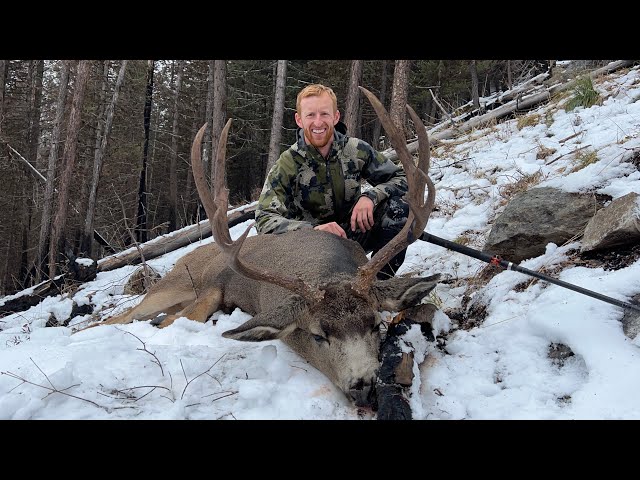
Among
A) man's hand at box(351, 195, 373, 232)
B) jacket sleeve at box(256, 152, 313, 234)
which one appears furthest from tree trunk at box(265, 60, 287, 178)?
man's hand at box(351, 195, 373, 232)

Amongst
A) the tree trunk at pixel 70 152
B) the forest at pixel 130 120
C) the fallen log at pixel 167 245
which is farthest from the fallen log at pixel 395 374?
the tree trunk at pixel 70 152

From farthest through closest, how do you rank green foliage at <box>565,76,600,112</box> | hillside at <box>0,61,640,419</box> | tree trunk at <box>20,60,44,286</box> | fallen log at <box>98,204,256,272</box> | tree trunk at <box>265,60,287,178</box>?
tree trunk at <box>20,60,44,286</box> < tree trunk at <box>265,60,287,178</box> < fallen log at <box>98,204,256,272</box> < green foliage at <box>565,76,600,112</box> < hillside at <box>0,61,640,419</box>

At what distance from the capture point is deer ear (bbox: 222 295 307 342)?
303 centimetres

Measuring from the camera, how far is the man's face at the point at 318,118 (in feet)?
15.5

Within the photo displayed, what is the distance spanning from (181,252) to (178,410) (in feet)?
26.7

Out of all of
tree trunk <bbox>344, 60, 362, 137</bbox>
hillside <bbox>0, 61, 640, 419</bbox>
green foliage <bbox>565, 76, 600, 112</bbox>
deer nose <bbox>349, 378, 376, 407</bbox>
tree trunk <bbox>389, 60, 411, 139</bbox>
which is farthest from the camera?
tree trunk <bbox>344, 60, 362, 137</bbox>

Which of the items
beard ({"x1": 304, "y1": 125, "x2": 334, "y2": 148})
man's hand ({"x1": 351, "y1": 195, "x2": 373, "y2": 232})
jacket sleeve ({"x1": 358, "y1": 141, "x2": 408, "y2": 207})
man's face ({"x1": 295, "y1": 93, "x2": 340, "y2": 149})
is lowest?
man's hand ({"x1": 351, "y1": 195, "x2": 373, "y2": 232})

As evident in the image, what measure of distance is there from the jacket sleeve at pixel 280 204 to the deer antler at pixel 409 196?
1330mm

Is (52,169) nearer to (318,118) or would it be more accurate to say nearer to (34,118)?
(34,118)

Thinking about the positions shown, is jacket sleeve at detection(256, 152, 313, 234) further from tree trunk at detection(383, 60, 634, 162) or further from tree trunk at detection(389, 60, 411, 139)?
tree trunk at detection(389, 60, 411, 139)

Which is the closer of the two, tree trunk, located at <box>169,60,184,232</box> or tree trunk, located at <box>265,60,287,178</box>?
tree trunk, located at <box>265,60,287,178</box>

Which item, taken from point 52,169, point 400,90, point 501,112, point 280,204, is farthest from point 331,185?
point 52,169

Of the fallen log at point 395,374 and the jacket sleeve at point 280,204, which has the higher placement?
the jacket sleeve at point 280,204

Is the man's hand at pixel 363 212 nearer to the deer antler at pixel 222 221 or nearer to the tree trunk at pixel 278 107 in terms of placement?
the deer antler at pixel 222 221
